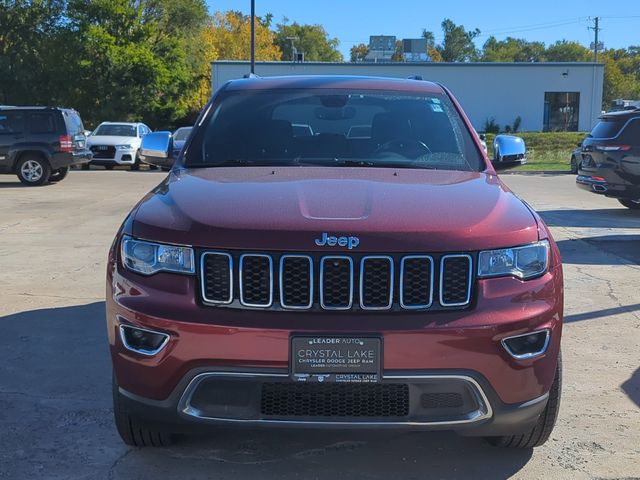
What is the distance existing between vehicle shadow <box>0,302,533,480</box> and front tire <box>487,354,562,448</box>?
0.30ft

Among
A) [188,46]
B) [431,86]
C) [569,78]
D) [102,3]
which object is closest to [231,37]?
[188,46]

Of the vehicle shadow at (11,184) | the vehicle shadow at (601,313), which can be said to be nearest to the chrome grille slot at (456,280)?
the vehicle shadow at (601,313)

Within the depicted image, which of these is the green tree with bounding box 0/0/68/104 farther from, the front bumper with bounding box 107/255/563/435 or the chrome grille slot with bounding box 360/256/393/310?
the chrome grille slot with bounding box 360/256/393/310

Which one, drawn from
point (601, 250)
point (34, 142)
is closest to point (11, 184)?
point (34, 142)

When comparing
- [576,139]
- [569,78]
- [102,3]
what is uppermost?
[102,3]

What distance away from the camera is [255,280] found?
2848 millimetres

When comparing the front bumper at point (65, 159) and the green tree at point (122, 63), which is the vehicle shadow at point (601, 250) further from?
the green tree at point (122, 63)

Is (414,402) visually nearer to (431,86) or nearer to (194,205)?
(194,205)

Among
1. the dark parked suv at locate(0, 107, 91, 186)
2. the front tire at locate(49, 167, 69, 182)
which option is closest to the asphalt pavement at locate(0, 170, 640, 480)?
the dark parked suv at locate(0, 107, 91, 186)

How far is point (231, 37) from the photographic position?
2635 inches

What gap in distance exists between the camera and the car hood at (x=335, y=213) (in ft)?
9.30

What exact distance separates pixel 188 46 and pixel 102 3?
23.2 feet

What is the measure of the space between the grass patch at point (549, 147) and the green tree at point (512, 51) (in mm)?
80842

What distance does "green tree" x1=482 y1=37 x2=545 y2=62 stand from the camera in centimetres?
12356
